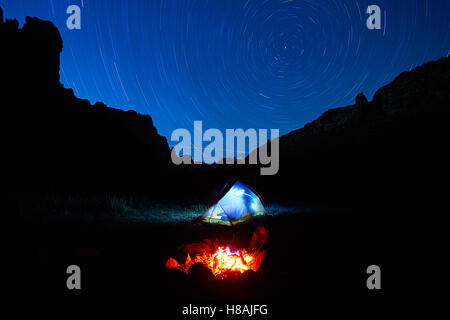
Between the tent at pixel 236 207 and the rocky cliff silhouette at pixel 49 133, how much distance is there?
432 inches

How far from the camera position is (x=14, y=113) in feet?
58.8

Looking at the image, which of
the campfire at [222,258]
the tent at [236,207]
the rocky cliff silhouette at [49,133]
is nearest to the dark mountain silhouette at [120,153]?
the rocky cliff silhouette at [49,133]

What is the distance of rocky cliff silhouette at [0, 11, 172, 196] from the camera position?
1605cm

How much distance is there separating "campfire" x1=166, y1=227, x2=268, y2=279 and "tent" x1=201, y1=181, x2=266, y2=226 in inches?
236

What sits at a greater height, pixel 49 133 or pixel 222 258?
pixel 49 133

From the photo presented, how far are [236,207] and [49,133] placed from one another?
1912cm

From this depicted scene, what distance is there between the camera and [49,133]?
19.7m

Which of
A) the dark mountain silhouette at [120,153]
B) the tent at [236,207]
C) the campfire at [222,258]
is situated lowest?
the campfire at [222,258]

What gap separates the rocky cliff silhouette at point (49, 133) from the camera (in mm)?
16047

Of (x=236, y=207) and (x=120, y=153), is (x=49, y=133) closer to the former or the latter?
(x=120, y=153)

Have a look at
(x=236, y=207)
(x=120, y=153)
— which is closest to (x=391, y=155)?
(x=236, y=207)

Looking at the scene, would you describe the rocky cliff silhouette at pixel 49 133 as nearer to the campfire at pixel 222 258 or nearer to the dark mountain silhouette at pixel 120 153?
the dark mountain silhouette at pixel 120 153
